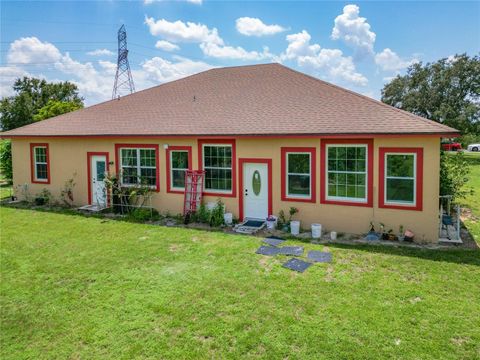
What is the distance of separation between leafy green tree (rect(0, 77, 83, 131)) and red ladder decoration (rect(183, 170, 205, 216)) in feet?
130

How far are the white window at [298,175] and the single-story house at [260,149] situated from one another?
3 cm

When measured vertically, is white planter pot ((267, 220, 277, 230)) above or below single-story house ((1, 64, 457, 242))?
below

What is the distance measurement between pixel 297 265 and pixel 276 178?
3.81 metres

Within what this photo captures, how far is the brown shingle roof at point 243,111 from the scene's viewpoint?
384 inches

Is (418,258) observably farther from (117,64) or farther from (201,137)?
(117,64)

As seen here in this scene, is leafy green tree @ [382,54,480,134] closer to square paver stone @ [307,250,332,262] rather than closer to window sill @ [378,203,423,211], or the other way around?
window sill @ [378,203,423,211]

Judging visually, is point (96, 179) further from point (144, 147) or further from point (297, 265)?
point (297, 265)

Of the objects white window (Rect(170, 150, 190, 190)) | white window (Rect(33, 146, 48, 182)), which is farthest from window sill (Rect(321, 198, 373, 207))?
white window (Rect(33, 146, 48, 182))

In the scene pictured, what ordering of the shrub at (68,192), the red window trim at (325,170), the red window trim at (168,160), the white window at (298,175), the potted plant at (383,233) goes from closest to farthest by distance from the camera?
the potted plant at (383,233)
the red window trim at (325,170)
the white window at (298,175)
the red window trim at (168,160)
the shrub at (68,192)

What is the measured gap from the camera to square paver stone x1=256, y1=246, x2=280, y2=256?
26.9 feet

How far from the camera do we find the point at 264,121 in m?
11.2

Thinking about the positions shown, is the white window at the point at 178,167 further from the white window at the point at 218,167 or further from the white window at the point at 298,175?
the white window at the point at 298,175

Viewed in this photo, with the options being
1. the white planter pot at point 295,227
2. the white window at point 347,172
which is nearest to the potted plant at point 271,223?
the white planter pot at point 295,227

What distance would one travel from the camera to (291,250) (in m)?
8.38
